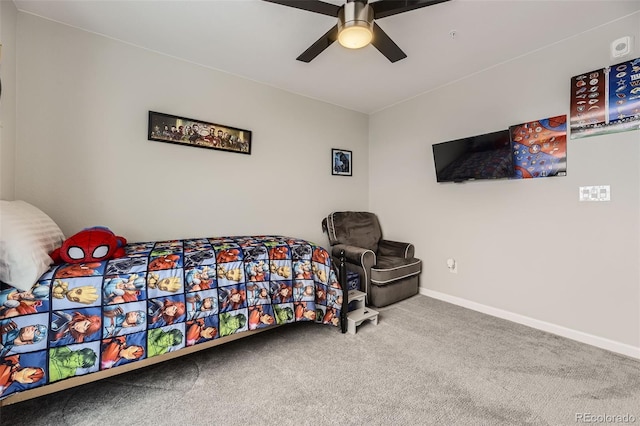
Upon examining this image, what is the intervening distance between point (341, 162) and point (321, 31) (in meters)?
1.83

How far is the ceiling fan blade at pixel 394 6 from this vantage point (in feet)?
4.99

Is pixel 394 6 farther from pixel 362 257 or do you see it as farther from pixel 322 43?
pixel 362 257

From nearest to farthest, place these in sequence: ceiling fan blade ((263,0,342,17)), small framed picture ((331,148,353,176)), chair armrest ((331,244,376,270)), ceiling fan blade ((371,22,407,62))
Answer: ceiling fan blade ((263,0,342,17)) → ceiling fan blade ((371,22,407,62)) → chair armrest ((331,244,376,270)) → small framed picture ((331,148,353,176))

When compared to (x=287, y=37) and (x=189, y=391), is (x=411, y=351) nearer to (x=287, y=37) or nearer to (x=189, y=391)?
(x=189, y=391)

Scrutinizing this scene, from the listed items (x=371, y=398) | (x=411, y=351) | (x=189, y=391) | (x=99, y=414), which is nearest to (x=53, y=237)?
(x=99, y=414)

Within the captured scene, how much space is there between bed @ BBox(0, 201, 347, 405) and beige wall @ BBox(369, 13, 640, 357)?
1.70m

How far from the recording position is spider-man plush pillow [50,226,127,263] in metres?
1.50

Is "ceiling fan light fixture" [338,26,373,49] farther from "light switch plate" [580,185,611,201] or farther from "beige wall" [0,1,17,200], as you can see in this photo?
"beige wall" [0,1,17,200]

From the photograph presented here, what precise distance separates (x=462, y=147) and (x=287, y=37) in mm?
2069

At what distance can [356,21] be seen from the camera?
162 centimetres

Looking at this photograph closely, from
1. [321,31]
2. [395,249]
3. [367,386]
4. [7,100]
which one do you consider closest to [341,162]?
[395,249]

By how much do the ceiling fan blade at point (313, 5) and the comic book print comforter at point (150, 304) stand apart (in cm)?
165

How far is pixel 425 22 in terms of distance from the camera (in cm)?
206

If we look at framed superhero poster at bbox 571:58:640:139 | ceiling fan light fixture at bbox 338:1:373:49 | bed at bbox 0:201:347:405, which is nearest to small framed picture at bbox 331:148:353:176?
bed at bbox 0:201:347:405
